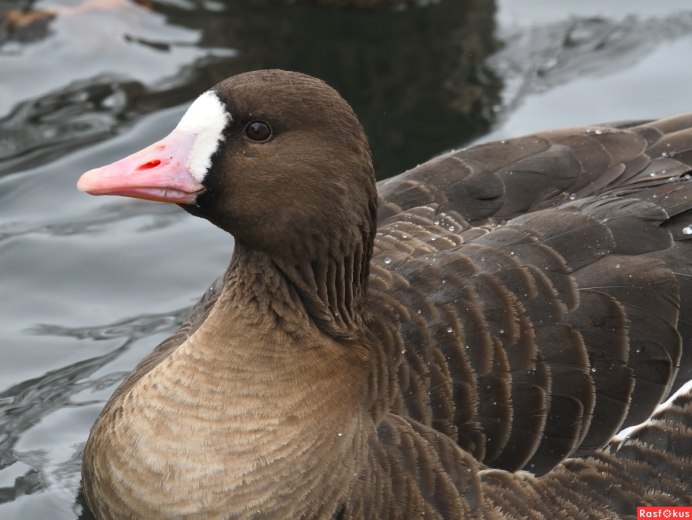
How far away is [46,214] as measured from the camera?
31.6 feet

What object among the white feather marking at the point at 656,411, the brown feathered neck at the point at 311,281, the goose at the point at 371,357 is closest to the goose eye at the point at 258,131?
the goose at the point at 371,357

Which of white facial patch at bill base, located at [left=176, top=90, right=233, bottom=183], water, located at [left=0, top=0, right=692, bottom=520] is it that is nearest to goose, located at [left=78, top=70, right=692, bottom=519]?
white facial patch at bill base, located at [left=176, top=90, right=233, bottom=183]

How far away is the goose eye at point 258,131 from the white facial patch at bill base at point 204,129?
0.10 metres

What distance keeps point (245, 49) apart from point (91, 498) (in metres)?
5.48

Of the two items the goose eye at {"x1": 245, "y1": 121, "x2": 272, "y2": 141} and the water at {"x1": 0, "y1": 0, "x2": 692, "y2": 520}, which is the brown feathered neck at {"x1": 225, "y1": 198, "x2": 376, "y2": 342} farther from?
the water at {"x1": 0, "y1": 0, "x2": 692, "y2": 520}

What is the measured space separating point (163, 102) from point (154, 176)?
5135 millimetres

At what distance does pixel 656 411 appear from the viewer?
629cm

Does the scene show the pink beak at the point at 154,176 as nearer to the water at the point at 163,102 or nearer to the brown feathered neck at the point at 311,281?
the brown feathered neck at the point at 311,281

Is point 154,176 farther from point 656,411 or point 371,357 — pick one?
point 656,411

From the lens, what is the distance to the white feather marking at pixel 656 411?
245 inches

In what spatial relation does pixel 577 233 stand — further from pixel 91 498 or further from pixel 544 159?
pixel 91 498

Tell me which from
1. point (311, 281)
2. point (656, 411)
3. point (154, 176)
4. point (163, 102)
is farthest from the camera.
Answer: point (163, 102)

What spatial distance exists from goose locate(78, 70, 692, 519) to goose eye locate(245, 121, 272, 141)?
0.5 inches

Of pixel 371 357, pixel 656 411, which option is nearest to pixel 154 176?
pixel 371 357
